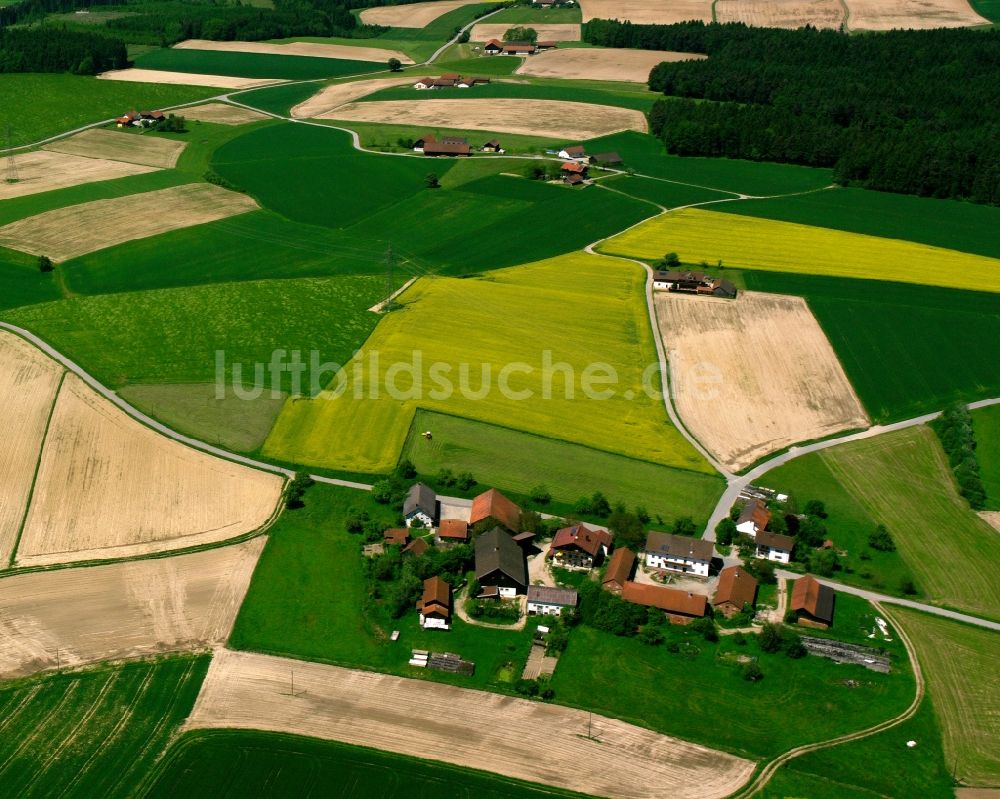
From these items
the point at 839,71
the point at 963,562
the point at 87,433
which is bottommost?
the point at 963,562

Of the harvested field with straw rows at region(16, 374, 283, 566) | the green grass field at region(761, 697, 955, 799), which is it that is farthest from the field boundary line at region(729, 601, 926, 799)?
the harvested field with straw rows at region(16, 374, 283, 566)

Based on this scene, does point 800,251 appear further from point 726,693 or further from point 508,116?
point 726,693

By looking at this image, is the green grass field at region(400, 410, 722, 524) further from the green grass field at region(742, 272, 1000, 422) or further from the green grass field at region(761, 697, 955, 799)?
the green grass field at region(742, 272, 1000, 422)

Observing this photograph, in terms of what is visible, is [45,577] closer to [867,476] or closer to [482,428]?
[482,428]

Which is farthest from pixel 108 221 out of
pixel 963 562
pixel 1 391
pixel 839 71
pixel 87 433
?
pixel 839 71

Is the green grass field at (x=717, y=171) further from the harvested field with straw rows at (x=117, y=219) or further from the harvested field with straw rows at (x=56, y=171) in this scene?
the harvested field with straw rows at (x=56, y=171)

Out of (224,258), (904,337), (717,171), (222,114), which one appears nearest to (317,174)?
(224,258)
